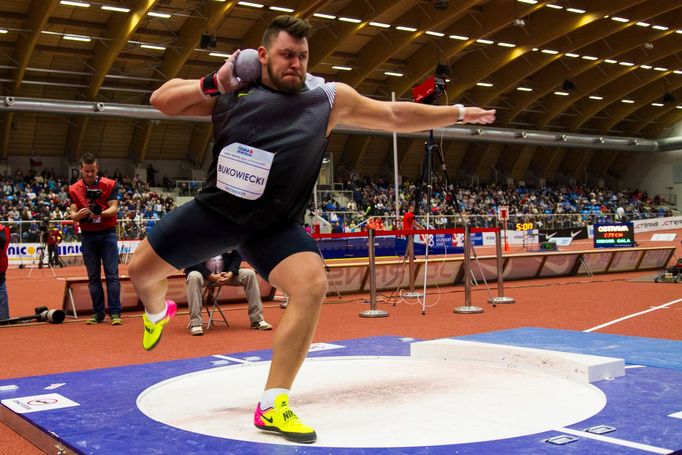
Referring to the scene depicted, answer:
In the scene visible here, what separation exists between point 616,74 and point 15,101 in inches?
1123

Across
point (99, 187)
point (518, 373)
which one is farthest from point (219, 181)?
point (99, 187)

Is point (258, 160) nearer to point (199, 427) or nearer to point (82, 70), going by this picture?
point (199, 427)

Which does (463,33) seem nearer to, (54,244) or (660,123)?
(54,244)

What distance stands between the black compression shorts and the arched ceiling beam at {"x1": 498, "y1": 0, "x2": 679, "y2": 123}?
2851cm

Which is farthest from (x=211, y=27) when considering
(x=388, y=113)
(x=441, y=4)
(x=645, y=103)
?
(x=645, y=103)

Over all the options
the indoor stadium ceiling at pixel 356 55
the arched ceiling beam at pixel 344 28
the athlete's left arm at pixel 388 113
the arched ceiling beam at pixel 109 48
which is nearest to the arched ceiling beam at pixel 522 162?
the indoor stadium ceiling at pixel 356 55

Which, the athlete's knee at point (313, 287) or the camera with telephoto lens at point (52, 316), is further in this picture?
the camera with telephoto lens at point (52, 316)

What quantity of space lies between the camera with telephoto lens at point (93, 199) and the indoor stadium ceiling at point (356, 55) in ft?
56.0

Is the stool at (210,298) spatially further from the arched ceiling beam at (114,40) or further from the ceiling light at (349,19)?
the ceiling light at (349,19)

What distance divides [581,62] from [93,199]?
106ft

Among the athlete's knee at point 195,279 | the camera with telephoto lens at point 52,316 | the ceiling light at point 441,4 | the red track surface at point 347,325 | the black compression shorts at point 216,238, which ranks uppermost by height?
the ceiling light at point 441,4

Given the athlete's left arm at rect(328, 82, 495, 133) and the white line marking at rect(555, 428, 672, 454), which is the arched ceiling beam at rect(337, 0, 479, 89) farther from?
the white line marking at rect(555, 428, 672, 454)

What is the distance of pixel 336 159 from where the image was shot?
40750 millimetres

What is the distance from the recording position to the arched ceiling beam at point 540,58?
29.8m
